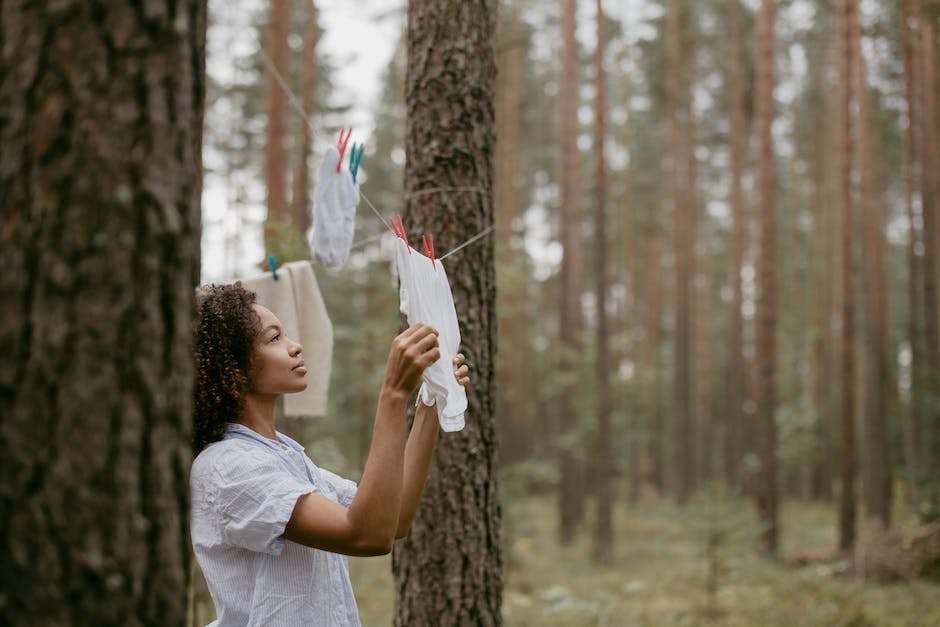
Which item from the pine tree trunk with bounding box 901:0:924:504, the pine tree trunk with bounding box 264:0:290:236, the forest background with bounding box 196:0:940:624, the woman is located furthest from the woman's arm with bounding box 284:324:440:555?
the pine tree trunk with bounding box 901:0:924:504

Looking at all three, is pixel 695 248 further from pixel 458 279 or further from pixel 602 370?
pixel 458 279

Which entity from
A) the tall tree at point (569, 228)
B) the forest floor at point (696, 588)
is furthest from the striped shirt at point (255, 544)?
the tall tree at point (569, 228)

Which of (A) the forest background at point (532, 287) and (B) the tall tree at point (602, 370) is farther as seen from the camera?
(B) the tall tree at point (602, 370)

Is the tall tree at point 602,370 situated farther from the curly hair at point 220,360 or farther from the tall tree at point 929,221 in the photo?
the curly hair at point 220,360

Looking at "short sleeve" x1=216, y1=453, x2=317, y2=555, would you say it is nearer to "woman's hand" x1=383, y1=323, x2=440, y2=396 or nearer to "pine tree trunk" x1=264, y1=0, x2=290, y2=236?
"woman's hand" x1=383, y1=323, x2=440, y2=396

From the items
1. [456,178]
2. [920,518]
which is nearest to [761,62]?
[920,518]

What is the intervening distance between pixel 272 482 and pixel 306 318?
181 centimetres

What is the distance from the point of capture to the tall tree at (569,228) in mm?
14508

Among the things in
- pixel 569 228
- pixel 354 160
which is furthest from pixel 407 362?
pixel 569 228

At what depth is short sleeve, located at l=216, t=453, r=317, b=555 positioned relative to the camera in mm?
1907

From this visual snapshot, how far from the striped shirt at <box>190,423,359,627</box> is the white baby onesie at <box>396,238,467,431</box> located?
461 mm

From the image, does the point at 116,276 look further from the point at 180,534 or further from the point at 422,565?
the point at 422,565

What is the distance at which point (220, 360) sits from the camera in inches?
88.1

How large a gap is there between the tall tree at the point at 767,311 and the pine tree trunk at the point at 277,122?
23.7 feet
